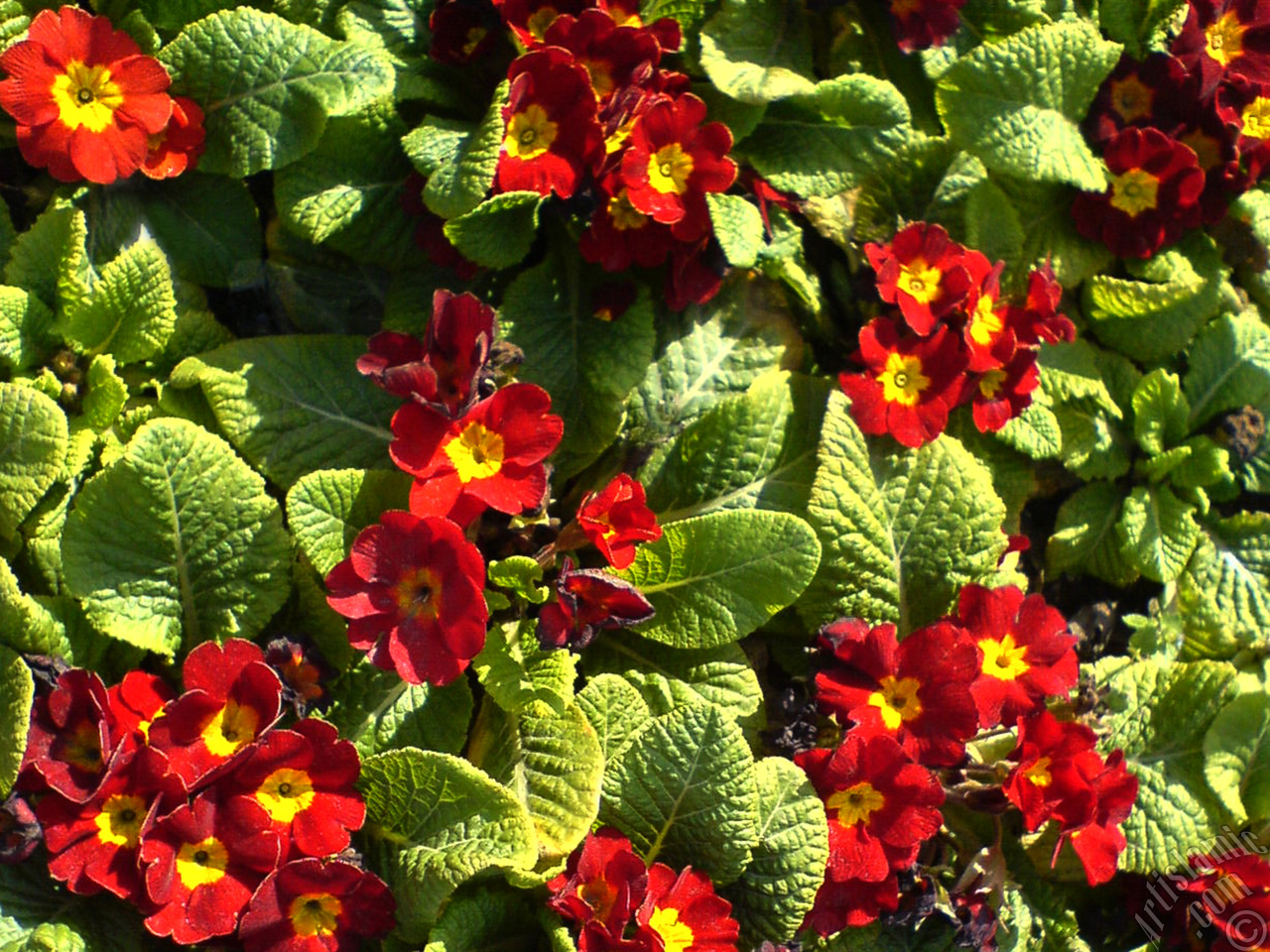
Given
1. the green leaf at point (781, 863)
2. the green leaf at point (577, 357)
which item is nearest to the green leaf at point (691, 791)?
the green leaf at point (781, 863)

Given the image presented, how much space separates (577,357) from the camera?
102 inches

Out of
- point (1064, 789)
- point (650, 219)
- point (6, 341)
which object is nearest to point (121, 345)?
point (6, 341)

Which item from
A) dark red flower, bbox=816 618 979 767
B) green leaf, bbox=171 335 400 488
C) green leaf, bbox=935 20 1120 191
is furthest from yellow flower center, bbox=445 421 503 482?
green leaf, bbox=935 20 1120 191

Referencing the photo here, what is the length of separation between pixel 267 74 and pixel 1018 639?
1.94m

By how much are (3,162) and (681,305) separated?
57.5 inches

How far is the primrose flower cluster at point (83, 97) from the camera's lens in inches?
89.7

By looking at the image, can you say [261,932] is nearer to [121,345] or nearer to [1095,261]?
[121,345]

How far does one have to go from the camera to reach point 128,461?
2141mm

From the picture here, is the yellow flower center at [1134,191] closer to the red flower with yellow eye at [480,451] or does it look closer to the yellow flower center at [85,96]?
the red flower with yellow eye at [480,451]

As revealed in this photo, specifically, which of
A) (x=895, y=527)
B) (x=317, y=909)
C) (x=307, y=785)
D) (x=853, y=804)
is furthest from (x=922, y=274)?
(x=317, y=909)

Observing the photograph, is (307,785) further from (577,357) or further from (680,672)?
(577,357)

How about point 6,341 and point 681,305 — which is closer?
point 6,341

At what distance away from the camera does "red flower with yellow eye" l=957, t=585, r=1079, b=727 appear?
2508mm

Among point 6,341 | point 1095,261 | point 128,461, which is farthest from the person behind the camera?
point 1095,261
